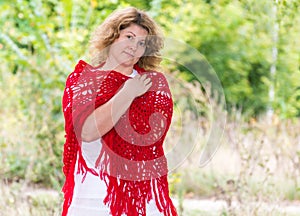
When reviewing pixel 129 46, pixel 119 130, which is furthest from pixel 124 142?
pixel 129 46

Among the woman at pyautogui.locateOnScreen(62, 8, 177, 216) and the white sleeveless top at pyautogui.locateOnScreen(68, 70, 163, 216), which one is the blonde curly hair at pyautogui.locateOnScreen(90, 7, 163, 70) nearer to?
the woman at pyautogui.locateOnScreen(62, 8, 177, 216)

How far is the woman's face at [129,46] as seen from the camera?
2.17 metres

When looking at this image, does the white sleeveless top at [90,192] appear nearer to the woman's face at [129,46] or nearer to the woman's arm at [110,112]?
the woman's arm at [110,112]

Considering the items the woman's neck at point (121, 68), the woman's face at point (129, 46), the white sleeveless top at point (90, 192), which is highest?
the woman's face at point (129, 46)

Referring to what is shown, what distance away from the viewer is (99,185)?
6.98ft

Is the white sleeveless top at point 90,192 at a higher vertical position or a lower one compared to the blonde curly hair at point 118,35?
lower

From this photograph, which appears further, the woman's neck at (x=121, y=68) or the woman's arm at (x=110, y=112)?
the woman's neck at (x=121, y=68)

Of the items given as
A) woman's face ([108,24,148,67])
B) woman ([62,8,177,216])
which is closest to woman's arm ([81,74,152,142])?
woman ([62,8,177,216])

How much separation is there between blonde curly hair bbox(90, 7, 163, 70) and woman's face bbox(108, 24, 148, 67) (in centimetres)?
2

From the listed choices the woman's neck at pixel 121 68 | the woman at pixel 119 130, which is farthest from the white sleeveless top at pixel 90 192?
the woman's neck at pixel 121 68

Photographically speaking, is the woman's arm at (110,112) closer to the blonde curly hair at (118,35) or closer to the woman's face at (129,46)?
the woman's face at (129,46)

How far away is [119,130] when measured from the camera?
7.06ft

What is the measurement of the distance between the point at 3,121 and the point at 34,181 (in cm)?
145

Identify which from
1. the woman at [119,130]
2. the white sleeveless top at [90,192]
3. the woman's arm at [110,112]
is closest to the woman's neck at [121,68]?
the woman at [119,130]
